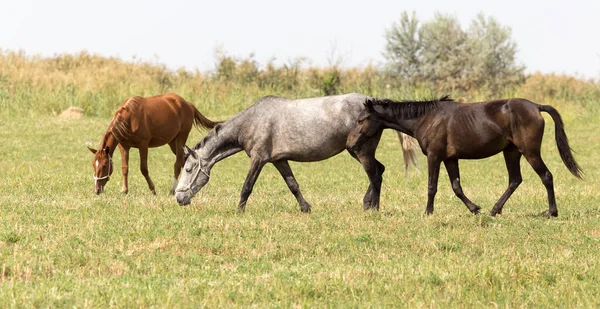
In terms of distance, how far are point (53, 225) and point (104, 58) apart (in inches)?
1305

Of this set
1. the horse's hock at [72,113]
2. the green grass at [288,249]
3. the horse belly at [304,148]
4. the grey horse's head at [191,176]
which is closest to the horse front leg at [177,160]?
the green grass at [288,249]

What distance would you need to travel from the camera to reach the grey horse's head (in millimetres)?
13867

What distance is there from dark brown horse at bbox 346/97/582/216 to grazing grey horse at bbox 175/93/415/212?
0.37m

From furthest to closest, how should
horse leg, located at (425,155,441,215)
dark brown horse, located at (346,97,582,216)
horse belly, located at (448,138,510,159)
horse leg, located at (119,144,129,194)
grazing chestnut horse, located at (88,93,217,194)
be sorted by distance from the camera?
horse leg, located at (119,144,129,194)
grazing chestnut horse, located at (88,93,217,194)
horse leg, located at (425,155,441,215)
horse belly, located at (448,138,510,159)
dark brown horse, located at (346,97,582,216)

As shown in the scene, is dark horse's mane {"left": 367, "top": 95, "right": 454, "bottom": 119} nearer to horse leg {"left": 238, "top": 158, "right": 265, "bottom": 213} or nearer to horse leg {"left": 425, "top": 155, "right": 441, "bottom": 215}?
horse leg {"left": 425, "top": 155, "right": 441, "bottom": 215}

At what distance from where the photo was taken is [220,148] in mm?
13930

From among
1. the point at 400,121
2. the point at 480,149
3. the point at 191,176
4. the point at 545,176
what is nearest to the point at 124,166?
the point at 191,176

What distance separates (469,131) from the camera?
43.2 ft

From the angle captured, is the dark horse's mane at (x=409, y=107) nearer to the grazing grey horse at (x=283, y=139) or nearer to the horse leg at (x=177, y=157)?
the grazing grey horse at (x=283, y=139)

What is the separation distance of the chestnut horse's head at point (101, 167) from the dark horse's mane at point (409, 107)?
516 cm

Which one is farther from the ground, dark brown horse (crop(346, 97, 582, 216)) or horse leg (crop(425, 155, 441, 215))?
dark brown horse (crop(346, 97, 582, 216))

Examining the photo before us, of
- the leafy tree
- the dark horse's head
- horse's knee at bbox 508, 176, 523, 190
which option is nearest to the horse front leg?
the dark horse's head

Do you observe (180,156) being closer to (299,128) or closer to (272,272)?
(299,128)

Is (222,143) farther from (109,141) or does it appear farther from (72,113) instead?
(72,113)
